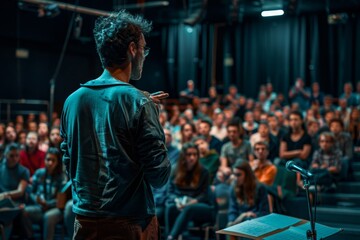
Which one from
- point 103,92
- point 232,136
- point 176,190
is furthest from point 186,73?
point 103,92

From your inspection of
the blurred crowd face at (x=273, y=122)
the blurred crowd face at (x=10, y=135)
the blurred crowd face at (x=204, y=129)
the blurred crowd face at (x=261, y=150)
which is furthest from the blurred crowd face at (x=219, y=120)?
the blurred crowd face at (x=10, y=135)

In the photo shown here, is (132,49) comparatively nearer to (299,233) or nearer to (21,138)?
(299,233)

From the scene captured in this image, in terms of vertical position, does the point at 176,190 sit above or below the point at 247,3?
below

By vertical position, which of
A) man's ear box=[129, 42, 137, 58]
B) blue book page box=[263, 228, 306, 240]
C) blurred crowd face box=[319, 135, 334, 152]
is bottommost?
blue book page box=[263, 228, 306, 240]

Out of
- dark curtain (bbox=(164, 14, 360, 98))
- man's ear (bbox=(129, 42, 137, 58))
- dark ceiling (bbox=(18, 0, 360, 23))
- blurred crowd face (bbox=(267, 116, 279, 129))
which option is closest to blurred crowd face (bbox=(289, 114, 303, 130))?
blurred crowd face (bbox=(267, 116, 279, 129))

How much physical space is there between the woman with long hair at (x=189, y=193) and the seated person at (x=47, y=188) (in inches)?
47.6

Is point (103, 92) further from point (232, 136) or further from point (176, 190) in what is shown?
point (232, 136)

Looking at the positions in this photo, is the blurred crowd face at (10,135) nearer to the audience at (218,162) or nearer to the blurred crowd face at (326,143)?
the audience at (218,162)

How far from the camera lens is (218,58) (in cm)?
1620

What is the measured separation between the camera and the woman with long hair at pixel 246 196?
17.4 ft

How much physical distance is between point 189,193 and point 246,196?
780 millimetres

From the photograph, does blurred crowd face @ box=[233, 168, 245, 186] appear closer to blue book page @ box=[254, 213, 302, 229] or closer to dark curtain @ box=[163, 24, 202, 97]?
blue book page @ box=[254, 213, 302, 229]

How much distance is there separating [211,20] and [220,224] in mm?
8512

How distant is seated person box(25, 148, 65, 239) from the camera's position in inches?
232
